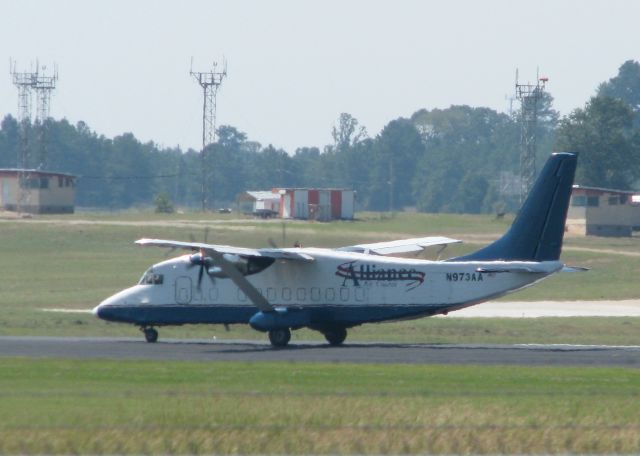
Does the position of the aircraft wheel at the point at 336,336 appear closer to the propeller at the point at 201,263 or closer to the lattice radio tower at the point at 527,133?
the propeller at the point at 201,263

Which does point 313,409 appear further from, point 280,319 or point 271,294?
point 271,294

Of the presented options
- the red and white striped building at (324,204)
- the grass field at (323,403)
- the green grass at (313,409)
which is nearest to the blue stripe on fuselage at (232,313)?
the grass field at (323,403)

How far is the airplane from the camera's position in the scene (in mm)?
36219

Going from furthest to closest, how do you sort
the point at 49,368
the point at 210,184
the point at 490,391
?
the point at 210,184 → the point at 49,368 → the point at 490,391

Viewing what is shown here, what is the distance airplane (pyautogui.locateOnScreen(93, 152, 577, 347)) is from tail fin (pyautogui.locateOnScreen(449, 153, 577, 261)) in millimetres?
26

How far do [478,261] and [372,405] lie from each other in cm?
1507

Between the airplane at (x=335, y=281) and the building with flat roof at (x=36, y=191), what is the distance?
3332 inches

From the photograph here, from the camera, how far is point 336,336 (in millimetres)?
38625

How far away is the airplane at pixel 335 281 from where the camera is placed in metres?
36.2

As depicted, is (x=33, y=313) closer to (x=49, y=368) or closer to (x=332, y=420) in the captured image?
(x=49, y=368)

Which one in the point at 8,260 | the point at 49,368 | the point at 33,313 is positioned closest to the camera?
the point at 49,368

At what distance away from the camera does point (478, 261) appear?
120 feet

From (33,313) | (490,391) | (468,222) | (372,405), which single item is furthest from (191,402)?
(468,222)

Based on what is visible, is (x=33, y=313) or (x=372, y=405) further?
(x=33, y=313)
